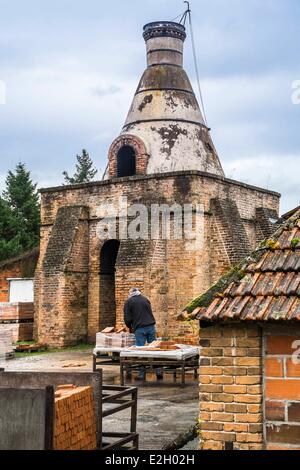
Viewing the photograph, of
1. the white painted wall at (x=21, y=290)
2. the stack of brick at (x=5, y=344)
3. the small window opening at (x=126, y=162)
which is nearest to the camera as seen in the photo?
the stack of brick at (x=5, y=344)

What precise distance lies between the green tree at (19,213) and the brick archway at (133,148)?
43.4 feet

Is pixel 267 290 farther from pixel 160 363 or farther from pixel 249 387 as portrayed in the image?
pixel 160 363

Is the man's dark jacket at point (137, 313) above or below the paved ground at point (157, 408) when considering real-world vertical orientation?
above

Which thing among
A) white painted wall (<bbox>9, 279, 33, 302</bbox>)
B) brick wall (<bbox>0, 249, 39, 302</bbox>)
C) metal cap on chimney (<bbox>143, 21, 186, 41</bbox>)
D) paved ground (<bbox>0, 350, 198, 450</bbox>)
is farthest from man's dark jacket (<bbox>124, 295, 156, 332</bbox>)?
metal cap on chimney (<bbox>143, 21, 186, 41</bbox>)

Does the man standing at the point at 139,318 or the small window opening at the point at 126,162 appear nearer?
the man standing at the point at 139,318

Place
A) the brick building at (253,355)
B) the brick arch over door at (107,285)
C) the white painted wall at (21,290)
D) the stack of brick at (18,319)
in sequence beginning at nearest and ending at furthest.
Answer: the brick building at (253,355), the brick arch over door at (107,285), the stack of brick at (18,319), the white painted wall at (21,290)

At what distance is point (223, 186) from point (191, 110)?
380 cm

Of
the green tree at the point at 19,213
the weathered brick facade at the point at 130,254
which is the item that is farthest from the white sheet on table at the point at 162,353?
the green tree at the point at 19,213

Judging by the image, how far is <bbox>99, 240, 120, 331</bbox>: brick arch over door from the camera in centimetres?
2059

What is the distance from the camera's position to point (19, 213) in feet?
121

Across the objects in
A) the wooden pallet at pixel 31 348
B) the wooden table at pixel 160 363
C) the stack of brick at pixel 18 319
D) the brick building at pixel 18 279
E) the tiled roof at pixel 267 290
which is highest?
the brick building at pixel 18 279

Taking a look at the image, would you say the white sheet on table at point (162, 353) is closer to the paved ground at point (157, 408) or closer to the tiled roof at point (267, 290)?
the paved ground at point (157, 408)

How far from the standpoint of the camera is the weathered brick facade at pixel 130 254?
18.5m

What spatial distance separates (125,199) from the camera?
64.4 ft
